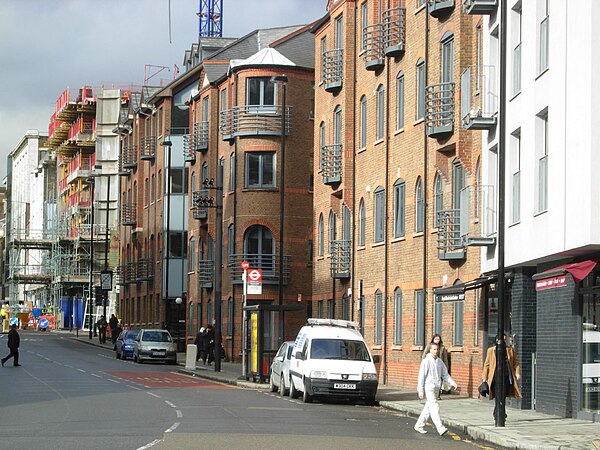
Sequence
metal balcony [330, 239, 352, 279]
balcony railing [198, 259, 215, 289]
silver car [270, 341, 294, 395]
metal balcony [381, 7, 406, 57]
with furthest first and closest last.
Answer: balcony railing [198, 259, 215, 289]
metal balcony [330, 239, 352, 279]
metal balcony [381, 7, 406, 57]
silver car [270, 341, 294, 395]

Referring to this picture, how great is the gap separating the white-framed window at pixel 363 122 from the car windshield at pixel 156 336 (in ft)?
57.7

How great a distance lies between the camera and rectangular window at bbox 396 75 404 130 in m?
40.9

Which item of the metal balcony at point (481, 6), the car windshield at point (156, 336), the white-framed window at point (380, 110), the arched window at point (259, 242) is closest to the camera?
the metal balcony at point (481, 6)

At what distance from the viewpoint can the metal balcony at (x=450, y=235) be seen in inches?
1326

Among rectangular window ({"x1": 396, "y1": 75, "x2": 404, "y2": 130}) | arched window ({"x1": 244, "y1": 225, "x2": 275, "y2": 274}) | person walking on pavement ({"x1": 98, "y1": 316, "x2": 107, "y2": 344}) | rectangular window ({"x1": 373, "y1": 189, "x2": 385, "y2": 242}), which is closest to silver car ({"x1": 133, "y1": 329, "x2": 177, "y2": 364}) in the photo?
arched window ({"x1": 244, "y1": 225, "x2": 275, "y2": 274})

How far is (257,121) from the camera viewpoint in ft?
199

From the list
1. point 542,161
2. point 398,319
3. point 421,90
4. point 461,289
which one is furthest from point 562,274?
point 398,319

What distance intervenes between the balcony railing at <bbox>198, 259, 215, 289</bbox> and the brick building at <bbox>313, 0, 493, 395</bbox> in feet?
45.0

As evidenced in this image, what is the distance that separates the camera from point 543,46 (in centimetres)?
2703

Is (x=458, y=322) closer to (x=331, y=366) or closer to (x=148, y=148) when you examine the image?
(x=331, y=366)

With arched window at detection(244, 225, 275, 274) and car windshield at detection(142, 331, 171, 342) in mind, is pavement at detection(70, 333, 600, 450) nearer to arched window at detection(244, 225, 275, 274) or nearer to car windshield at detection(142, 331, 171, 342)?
car windshield at detection(142, 331, 171, 342)

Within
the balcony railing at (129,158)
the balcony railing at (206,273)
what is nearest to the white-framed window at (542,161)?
the balcony railing at (206,273)

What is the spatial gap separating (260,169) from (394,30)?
20.7m

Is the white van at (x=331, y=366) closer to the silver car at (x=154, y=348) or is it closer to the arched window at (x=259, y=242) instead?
the silver car at (x=154, y=348)
